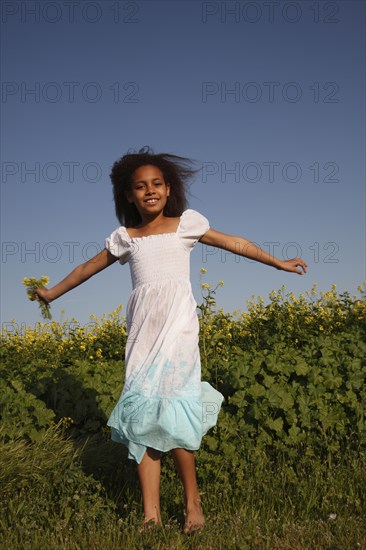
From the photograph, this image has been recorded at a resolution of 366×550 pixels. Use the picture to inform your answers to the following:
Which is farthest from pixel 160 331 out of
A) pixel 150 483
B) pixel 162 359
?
pixel 150 483

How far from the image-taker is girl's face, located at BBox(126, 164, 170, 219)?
3852 millimetres

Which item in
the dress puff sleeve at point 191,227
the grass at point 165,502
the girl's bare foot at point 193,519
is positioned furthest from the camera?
the dress puff sleeve at point 191,227

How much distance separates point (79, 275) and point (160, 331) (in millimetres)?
853

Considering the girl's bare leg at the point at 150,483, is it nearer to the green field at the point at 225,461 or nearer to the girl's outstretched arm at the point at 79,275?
the green field at the point at 225,461

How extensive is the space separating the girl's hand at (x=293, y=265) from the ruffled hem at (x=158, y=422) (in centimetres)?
107

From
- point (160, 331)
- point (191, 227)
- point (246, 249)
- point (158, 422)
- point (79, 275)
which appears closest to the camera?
point (158, 422)

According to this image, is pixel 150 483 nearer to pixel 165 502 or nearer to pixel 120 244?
pixel 165 502

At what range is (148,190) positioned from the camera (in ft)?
12.7

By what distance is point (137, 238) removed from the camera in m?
3.82

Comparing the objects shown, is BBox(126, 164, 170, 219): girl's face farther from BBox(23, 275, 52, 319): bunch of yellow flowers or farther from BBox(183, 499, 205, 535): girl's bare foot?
BBox(183, 499, 205, 535): girl's bare foot

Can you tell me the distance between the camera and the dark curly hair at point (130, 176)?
13.5 ft

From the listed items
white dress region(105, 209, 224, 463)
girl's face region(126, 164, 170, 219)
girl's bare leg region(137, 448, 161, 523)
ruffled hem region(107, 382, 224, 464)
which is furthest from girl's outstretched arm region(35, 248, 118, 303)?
girl's bare leg region(137, 448, 161, 523)

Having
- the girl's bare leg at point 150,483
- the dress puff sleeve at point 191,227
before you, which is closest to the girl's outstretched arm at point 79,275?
the dress puff sleeve at point 191,227

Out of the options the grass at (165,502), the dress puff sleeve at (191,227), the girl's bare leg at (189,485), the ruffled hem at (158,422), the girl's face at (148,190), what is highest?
the girl's face at (148,190)
